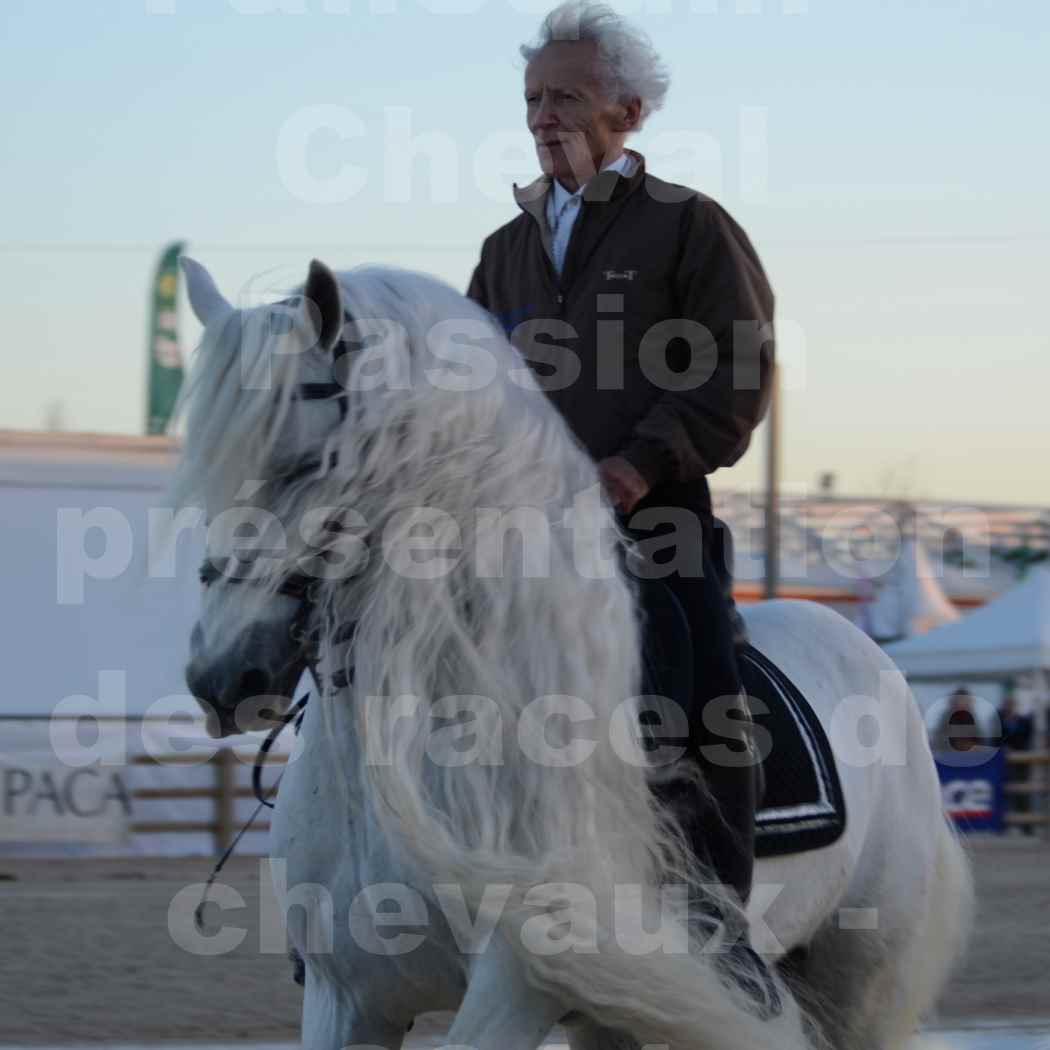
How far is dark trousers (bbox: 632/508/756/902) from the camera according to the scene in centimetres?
321

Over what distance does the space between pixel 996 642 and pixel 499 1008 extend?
15215 millimetres

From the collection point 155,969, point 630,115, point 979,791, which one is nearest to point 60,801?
point 155,969

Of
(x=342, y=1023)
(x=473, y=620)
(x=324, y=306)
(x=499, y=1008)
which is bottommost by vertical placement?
(x=342, y=1023)

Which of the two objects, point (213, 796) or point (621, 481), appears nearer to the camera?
point (621, 481)

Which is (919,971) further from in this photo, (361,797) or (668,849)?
(361,797)

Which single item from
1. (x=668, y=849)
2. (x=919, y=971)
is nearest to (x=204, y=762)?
(x=919, y=971)

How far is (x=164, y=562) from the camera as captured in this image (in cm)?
284

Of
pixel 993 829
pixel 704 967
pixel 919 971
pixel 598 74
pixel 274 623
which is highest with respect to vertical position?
pixel 598 74

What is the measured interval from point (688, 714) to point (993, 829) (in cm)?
1360

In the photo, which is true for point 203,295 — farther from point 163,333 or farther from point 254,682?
point 163,333

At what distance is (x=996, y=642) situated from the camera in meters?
17.4

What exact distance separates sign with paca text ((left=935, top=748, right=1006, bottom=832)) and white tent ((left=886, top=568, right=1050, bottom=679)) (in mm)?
1339

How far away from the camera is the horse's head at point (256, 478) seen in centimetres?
268

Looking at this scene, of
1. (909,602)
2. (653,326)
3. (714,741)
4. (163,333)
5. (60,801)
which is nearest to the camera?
(714,741)
